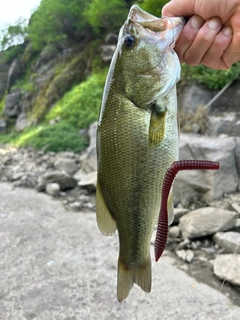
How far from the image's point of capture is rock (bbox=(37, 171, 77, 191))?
8602 millimetres

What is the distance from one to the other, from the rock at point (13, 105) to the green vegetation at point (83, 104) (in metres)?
8.73

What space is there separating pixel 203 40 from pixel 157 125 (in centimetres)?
64

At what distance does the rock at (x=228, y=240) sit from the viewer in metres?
5.17

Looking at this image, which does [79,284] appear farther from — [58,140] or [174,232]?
[58,140]

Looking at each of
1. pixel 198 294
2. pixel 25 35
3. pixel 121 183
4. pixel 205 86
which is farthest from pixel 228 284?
pixel 25 35

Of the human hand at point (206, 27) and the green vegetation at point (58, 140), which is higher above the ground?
the human hand at point (206, 27)

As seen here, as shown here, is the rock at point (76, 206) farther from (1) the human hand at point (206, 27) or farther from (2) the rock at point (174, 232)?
(1) the human hand at point (206, 27)

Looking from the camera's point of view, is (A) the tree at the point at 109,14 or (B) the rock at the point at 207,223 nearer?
(B) the rock at the point at 207,223

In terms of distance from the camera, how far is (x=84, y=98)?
53.1ft

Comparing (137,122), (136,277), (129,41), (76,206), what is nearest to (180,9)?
(129,41)

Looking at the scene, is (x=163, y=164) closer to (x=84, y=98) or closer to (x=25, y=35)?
(x=84, y=98)

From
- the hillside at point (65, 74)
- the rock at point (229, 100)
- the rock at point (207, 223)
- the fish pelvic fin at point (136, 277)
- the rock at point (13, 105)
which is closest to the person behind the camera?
the fish pelvic fin at point (136, 277)

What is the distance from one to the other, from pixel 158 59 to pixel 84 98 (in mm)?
14760

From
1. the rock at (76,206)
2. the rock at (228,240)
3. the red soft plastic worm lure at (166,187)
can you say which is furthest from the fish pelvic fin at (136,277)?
the rock at (76,206)
